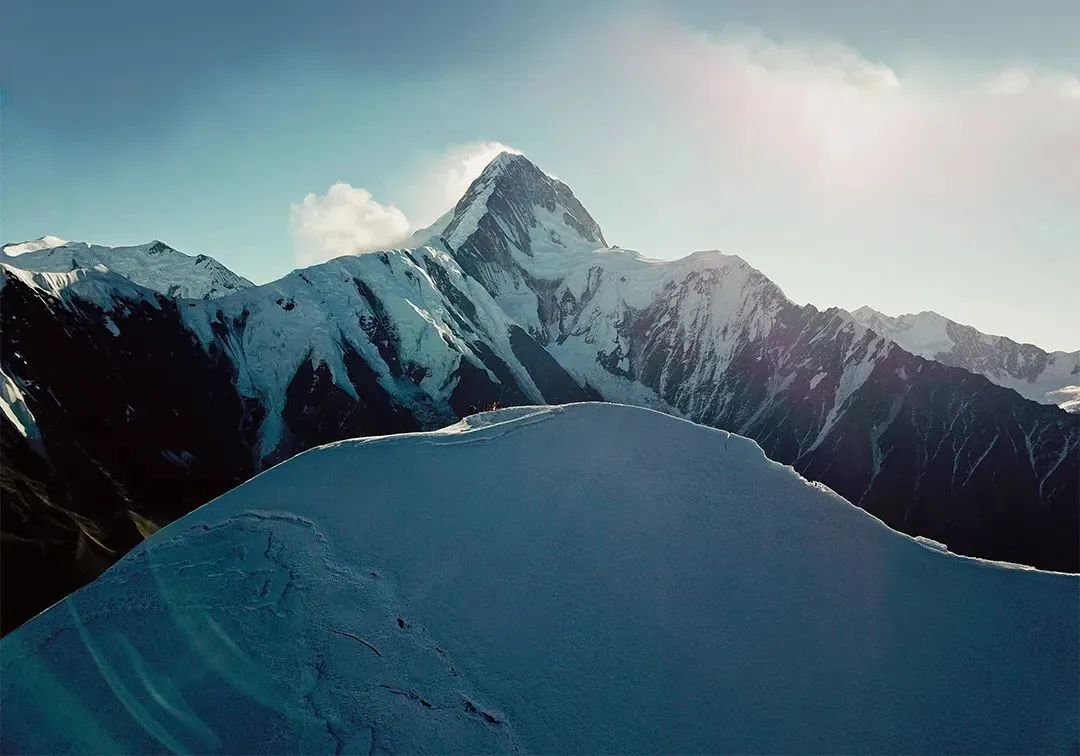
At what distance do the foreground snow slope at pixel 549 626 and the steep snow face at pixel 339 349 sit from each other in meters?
147

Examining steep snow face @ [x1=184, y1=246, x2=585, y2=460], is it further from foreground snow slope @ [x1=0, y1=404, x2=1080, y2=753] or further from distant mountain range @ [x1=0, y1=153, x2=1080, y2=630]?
foreground snow slope @ [x1=0, y1=404, x2=1080, y2=753]

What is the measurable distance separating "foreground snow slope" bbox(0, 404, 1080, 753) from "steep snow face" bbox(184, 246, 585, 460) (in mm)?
146627

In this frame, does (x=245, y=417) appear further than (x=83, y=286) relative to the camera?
Yes

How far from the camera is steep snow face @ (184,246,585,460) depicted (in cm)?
16812

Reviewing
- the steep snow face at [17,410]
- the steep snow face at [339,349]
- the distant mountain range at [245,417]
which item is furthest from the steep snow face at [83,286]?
the steep snow face at [17,410]

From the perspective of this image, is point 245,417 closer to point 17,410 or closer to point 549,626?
point 17,410

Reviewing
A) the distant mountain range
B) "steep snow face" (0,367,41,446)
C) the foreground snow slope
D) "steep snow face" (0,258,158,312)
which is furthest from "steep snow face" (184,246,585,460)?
the foreground snow slope

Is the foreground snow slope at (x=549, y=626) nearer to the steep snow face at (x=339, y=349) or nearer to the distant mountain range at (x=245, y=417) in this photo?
the distant mountain range at (x=245, y=417)

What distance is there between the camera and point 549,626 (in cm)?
1445

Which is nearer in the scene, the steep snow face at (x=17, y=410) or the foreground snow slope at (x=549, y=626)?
the foreground snow slope at (x=549, y=626)

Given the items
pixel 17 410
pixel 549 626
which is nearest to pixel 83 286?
pixel 17 410

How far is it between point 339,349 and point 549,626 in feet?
568

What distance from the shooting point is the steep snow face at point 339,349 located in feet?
552

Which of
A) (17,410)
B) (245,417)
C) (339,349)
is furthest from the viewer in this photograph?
(339,349)
